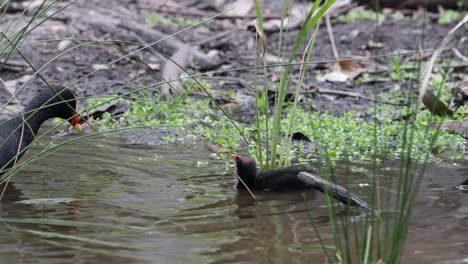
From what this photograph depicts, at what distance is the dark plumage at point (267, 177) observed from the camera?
470 centimetres

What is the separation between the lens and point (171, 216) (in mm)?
4062

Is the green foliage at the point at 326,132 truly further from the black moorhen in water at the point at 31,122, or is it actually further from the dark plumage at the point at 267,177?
the black moorhen in water at the point at 31,122

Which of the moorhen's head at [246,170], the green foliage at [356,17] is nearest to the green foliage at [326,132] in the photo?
the moorhen's head at [246,170]

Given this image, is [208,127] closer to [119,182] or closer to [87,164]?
[87,164]

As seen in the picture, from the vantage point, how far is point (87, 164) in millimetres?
5625

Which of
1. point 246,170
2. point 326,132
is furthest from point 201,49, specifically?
point 246,170

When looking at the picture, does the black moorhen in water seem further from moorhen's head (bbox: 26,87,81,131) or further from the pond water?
the pond water

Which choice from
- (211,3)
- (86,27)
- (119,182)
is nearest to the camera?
(119,182)

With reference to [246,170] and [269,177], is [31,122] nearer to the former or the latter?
[246,170]

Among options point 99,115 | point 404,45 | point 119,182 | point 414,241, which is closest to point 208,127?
point 99,115

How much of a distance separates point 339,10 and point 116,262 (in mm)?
9274

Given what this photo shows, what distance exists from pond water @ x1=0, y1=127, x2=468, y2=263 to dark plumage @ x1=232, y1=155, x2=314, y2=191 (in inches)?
2.6

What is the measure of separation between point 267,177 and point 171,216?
92 centimetres

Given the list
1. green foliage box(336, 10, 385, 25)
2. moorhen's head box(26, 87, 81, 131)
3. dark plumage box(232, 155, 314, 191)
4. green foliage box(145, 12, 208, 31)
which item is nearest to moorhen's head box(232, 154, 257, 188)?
dark plumage box(232, 155, 314, 191)
